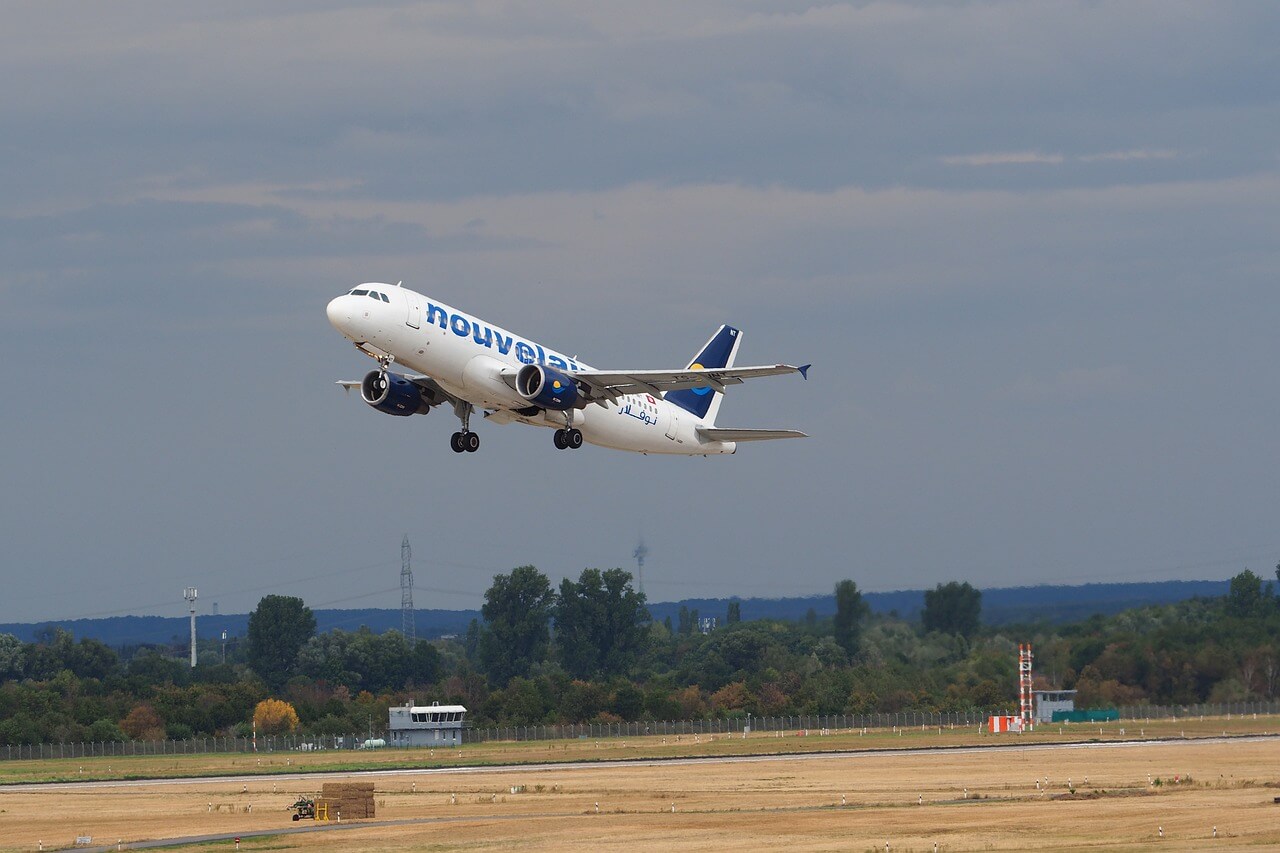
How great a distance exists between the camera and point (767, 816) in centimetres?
6197

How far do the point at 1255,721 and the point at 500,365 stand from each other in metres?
69.0

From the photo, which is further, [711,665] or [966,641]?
[711,665]

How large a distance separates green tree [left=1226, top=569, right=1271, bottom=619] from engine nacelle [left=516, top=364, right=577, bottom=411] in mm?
82848

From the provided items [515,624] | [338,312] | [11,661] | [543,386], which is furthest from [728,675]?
[338,312]

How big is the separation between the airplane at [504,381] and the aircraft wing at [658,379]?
38mm

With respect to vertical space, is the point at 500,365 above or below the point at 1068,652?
above

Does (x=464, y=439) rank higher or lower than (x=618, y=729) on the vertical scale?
higher

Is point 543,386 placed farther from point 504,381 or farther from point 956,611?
point 956,611

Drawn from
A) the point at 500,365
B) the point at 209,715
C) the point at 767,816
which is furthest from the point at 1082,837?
the point at 209,715

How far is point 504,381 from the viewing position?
64.5 metres

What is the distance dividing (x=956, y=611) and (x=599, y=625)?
53.4m

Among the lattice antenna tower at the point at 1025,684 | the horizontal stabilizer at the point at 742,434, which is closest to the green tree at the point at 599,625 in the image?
the lattice antenna tower at the point at 1025,684

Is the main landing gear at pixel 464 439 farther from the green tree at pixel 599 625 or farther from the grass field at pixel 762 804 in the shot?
the green tree at pixel 599 625

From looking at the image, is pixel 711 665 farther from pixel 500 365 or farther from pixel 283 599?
pixel 500 365
